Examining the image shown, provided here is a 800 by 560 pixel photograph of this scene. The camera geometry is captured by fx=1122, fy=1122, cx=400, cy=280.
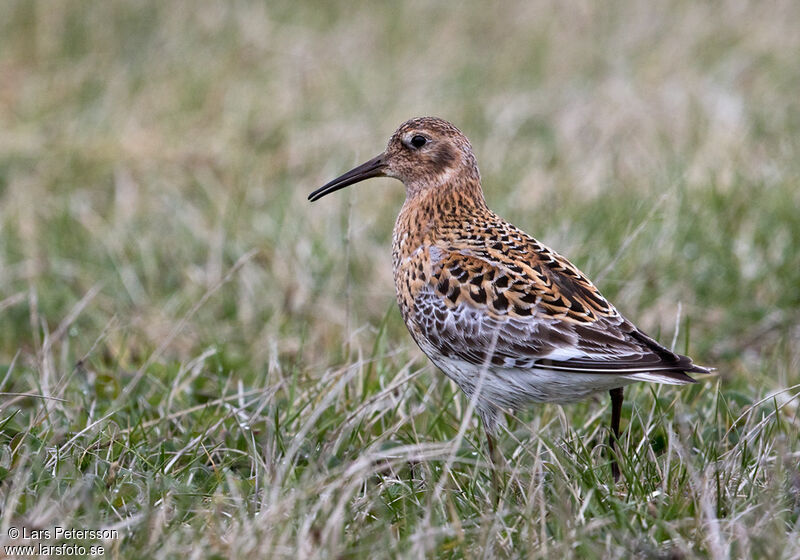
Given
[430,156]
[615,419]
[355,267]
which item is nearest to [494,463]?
[615,419]

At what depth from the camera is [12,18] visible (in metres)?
11.0

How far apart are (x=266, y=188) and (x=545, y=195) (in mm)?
2300

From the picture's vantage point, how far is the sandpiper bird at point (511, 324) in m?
4.57

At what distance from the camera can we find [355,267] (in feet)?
25.2

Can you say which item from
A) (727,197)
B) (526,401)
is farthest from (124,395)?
(727,197)

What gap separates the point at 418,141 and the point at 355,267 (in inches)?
85.0

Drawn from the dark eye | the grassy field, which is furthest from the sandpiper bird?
the dark eye

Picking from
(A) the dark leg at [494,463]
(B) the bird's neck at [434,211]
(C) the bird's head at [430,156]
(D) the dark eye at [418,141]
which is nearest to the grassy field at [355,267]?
(A) the dark leg at [494,463]

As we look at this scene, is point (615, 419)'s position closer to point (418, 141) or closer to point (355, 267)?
point (418, 141)

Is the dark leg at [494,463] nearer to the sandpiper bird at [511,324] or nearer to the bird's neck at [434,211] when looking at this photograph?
the sandpiper bird at [511,324]

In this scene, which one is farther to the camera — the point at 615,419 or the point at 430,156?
the point at 430,156

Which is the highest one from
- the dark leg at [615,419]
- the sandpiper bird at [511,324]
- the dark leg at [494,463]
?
the sandpiper bird at [511,324]

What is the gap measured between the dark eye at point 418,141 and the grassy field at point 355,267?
748 millimetres

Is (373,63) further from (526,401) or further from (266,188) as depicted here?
(526,401)
